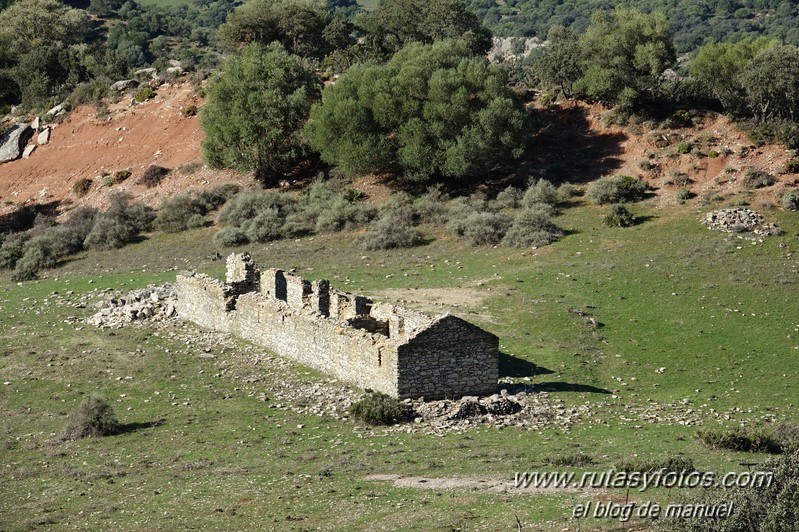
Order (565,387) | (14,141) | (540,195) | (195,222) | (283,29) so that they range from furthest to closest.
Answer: (283,29) < (14,141) < (195,222) < (540,195) < (565,387)

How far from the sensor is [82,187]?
6981 centimetres

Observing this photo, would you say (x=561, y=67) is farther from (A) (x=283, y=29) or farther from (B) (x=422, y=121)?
(A) (x=283, y=29)

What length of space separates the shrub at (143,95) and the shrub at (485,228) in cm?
3430

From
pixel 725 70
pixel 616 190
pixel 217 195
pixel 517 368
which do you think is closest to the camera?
pixel 517 368

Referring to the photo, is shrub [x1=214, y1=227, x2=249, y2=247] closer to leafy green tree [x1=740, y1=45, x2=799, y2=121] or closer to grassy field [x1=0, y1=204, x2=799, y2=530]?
grassy field [x1=0, y1=204, x2=799, y2=530]

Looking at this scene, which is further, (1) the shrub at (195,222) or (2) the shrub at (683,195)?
(1) the shrub at (195,222)

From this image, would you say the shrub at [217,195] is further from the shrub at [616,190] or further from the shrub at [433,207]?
the shrub at [616,190]

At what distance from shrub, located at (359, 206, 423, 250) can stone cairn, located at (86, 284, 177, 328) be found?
10.7 metres

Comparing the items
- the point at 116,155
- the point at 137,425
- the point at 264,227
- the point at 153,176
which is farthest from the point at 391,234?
the point at 116,155

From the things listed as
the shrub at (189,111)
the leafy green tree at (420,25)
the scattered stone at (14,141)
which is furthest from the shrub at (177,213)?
the leafy green tree at (420,25)

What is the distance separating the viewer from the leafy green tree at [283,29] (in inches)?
3214

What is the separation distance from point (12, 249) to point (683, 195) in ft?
101

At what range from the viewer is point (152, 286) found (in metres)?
44.6

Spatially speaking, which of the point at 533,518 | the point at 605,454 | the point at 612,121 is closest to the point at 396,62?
the point at 612,121
